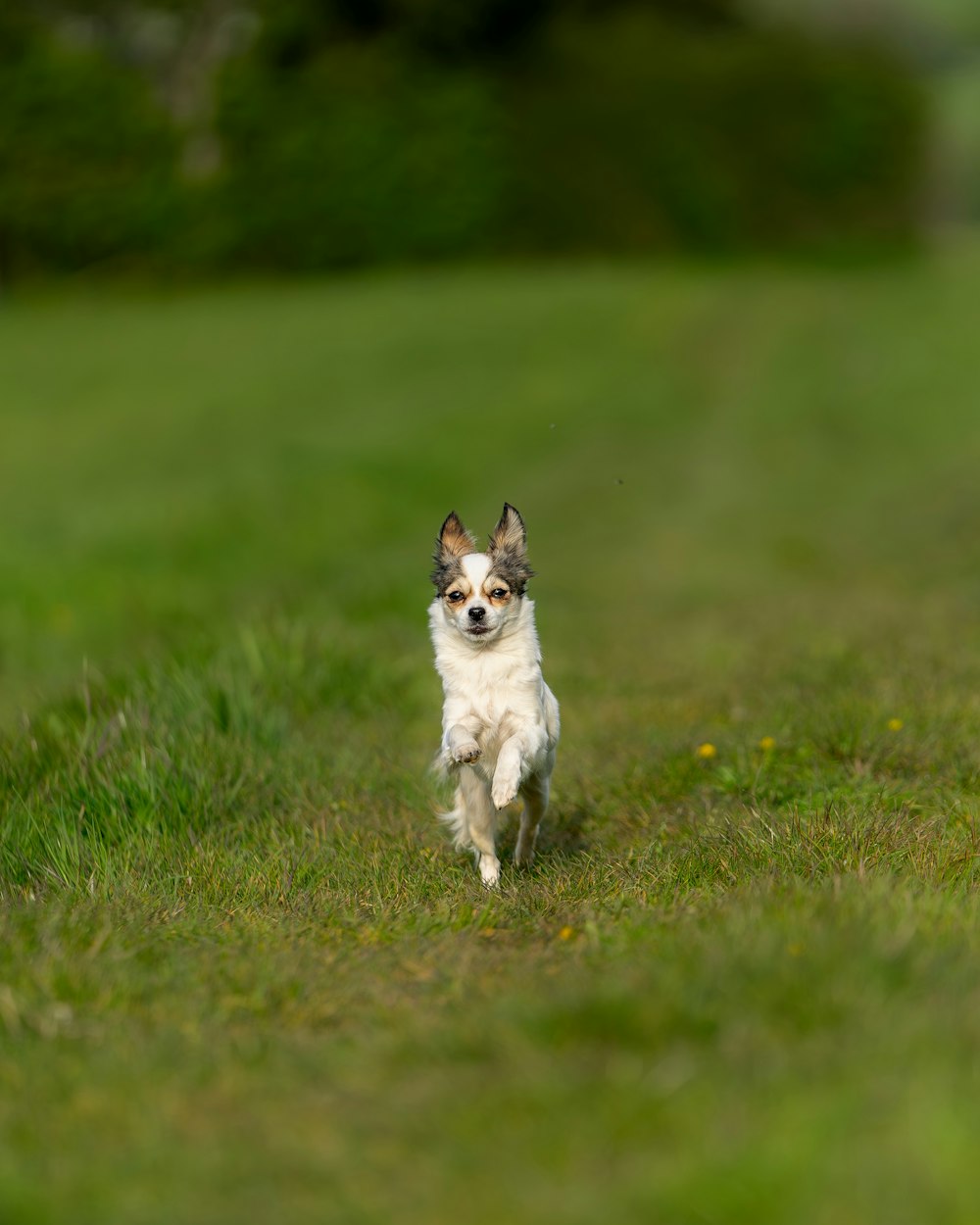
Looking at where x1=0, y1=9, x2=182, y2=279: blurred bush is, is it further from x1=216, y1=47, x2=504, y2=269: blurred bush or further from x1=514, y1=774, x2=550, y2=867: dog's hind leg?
x1=514, y1=774, x2=550, y2=867: dog's hind leg

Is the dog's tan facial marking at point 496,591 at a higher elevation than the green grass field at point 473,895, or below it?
higher

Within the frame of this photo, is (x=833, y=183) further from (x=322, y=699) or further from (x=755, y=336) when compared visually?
(x=322, y=699)

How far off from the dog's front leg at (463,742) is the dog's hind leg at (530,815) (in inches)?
14.2

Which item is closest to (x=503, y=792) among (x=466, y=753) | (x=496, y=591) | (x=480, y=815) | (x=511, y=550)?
(x=466, y=753)

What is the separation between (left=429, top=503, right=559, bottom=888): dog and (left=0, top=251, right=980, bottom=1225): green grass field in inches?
9.7

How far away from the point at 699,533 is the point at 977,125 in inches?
1299

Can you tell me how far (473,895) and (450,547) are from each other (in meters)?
1.53

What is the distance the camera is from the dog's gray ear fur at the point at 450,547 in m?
6.04

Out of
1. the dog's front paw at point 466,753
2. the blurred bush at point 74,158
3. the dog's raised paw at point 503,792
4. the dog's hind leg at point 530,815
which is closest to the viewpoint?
the dog's raised paw at point 503,792

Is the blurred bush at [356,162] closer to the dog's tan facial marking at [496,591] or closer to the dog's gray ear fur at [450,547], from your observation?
the dog's gray ear fur at [450,547]

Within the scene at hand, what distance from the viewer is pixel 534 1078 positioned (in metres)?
3.35

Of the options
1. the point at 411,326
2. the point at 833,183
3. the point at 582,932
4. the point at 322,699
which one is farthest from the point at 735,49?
the point at 582,932

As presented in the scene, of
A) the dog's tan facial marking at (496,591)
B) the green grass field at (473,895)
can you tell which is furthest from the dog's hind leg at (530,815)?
the dog's tan facial marking at (496,591)

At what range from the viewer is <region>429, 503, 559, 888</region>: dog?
227 inches
